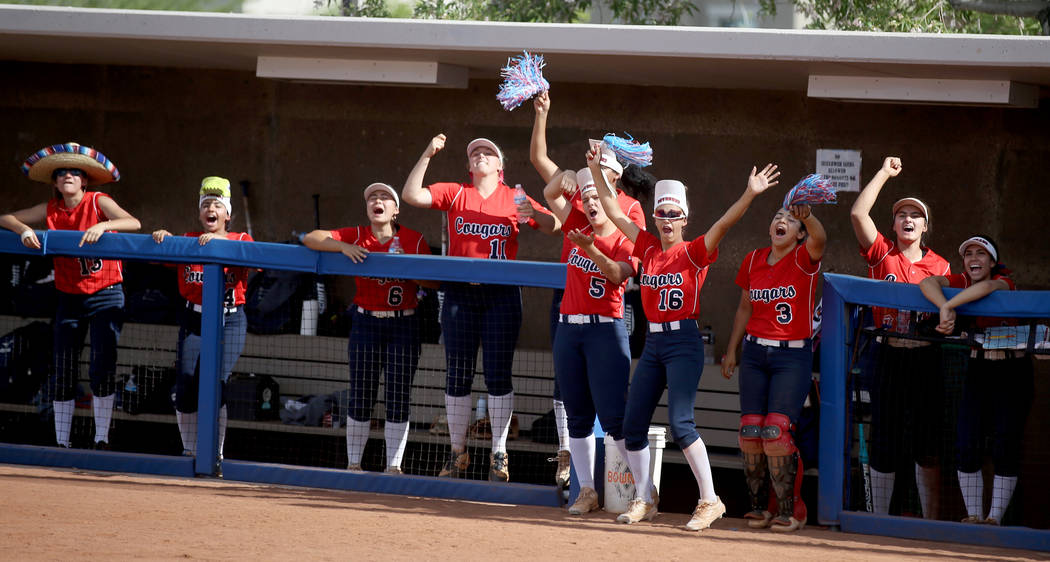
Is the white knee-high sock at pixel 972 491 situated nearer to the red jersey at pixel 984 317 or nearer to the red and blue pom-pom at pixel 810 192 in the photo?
the red jersey at pixel 984 317

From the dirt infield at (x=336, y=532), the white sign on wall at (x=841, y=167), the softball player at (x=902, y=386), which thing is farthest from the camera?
the white sign on wall at (x=841, y=167)

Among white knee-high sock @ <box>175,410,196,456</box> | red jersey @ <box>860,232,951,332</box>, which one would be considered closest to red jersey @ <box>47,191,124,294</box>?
white knee-high sock @ <box>175,410,196,456</box>

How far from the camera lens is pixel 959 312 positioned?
552cm

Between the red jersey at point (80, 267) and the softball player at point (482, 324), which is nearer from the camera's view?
the softball player at point (482, 324)

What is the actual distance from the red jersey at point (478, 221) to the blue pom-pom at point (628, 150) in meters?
0.63

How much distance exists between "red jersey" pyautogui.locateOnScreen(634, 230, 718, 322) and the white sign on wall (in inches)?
116

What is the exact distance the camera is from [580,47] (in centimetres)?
691

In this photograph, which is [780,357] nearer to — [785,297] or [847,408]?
[785,297]

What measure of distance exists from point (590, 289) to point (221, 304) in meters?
2.16

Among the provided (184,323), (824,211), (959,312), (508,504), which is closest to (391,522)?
(508,504)

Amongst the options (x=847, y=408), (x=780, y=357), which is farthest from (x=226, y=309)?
(x=847, y=408)

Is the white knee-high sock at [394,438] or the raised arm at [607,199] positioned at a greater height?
the raised arm at [607,199]

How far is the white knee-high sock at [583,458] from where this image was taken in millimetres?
5805

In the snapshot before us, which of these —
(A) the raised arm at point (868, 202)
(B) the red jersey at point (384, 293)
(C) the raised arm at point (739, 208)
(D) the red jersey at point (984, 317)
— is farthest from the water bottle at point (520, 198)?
(D) the red jersey at point (984, 317)
